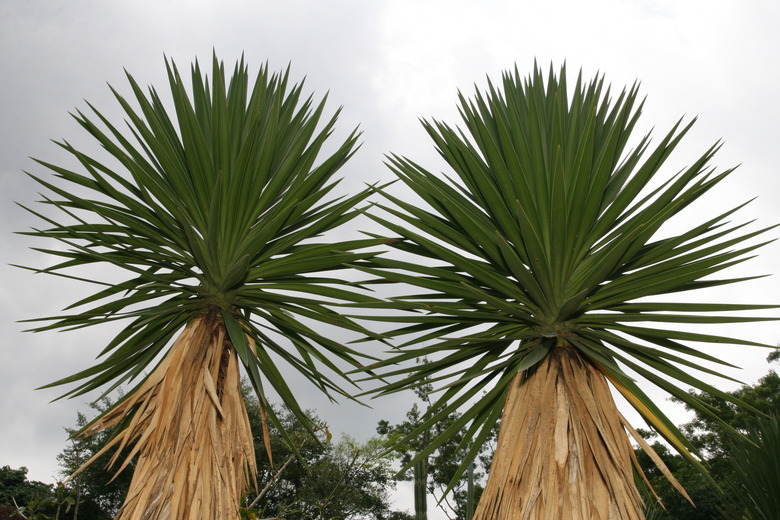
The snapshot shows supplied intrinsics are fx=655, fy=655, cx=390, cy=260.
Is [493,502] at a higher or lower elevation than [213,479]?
lower

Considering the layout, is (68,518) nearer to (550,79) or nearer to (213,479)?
(213,479)

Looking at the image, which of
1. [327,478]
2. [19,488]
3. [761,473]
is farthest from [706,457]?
[19,488]

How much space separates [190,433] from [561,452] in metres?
2.27

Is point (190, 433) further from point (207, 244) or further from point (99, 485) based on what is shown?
point (99, 485)

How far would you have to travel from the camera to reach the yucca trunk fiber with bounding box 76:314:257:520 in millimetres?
3914

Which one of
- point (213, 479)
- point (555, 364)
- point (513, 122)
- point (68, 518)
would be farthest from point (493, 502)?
point (68, 518)

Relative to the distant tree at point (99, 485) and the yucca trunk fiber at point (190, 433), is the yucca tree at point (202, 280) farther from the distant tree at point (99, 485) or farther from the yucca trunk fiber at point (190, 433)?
the distant tree at point (99, 485)

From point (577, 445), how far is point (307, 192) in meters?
2.57

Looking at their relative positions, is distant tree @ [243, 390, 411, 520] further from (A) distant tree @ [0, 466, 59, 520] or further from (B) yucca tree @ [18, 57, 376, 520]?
(B) yucca tree @ [18, 57, 376, 520]

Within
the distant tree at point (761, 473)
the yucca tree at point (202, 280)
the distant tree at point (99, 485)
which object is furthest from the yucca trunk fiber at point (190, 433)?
the distant tree at point (99, 485)

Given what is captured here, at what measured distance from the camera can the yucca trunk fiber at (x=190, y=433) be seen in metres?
3.91

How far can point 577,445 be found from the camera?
143 inches

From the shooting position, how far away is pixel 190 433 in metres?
4.14

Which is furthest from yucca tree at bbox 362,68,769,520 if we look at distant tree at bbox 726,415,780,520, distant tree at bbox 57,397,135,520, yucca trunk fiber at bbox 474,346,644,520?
distant tree at bbox 57,397,135,520
